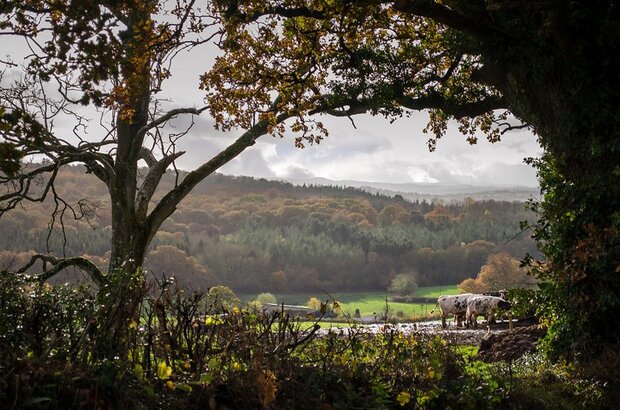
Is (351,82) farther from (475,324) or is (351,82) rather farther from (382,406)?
(475,324)

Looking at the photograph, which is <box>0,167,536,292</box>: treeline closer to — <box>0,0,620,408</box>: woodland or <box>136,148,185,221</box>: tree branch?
<box>136,148,185,221</box>: tree branch

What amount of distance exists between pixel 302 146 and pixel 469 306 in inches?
431

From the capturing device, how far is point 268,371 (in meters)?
5.23

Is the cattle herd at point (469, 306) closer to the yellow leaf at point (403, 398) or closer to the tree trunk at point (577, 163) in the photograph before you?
the tree trunk at point (577, 163)

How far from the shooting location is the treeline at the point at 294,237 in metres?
61.5

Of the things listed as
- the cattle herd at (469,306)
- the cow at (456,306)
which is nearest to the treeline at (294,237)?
the cow at (456,306)

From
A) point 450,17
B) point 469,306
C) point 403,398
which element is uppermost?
point 450,17

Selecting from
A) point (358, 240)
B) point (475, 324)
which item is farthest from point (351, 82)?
point (358, 240)

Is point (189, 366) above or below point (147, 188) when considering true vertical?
below

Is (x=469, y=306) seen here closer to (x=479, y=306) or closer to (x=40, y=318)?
(x=479, y=306)

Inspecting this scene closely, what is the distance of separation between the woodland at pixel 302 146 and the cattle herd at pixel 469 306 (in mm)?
8376

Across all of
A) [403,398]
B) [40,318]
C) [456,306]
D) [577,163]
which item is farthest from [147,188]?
[456,306]

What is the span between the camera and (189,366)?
5.26m

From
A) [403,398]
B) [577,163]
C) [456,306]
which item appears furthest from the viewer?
[456,306]
